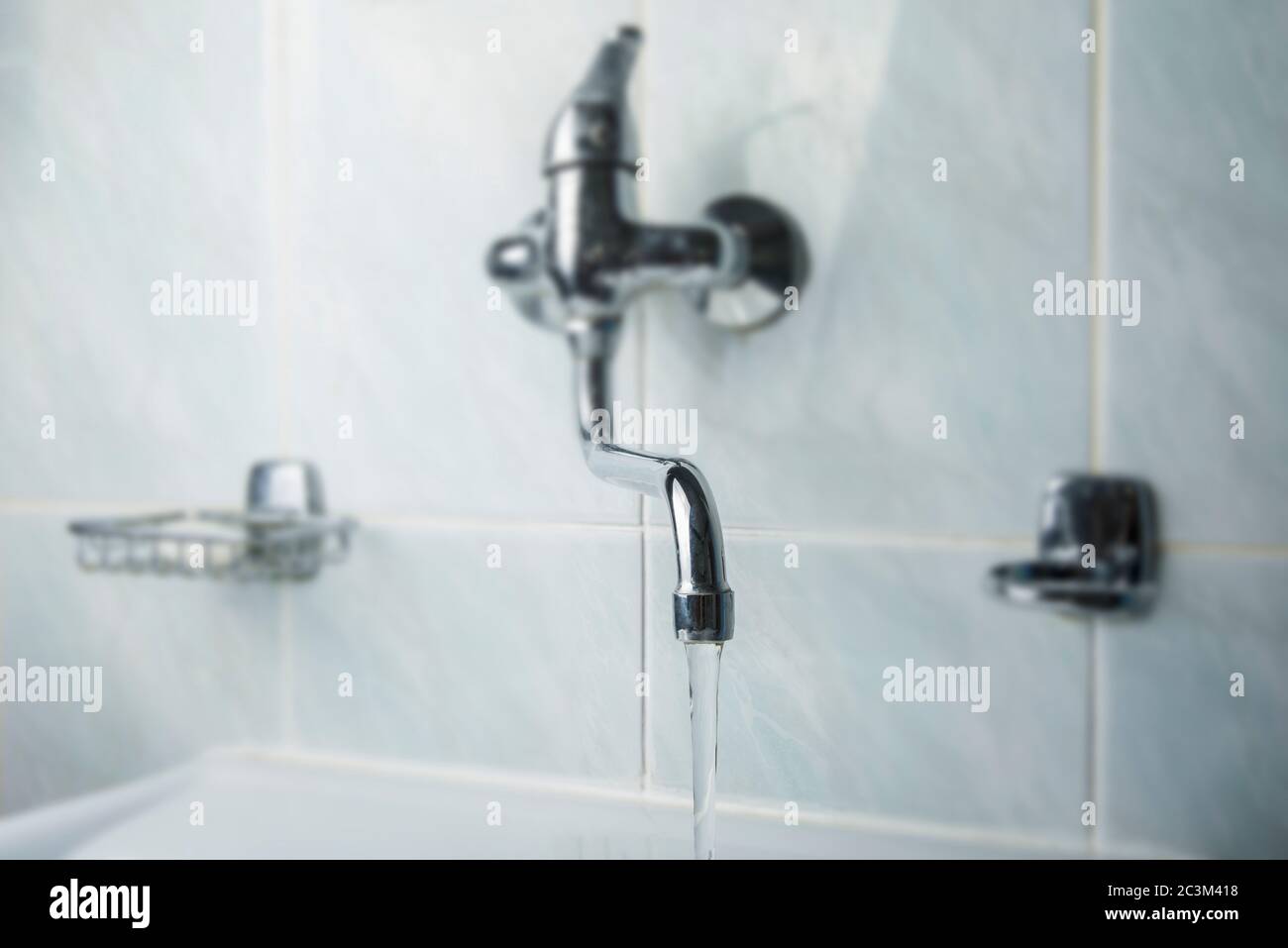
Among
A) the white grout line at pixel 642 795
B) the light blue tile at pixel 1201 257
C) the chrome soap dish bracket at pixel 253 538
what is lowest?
the white grout line at pixel 642 795

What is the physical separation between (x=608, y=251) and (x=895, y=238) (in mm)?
159

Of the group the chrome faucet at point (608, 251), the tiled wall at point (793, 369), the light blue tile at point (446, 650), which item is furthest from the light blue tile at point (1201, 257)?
the light blue tile at point (446, 650)

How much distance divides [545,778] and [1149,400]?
357 millimetres

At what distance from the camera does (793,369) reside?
53cm

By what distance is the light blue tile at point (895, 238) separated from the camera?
50cm

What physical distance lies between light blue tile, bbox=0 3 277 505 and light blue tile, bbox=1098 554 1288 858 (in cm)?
55

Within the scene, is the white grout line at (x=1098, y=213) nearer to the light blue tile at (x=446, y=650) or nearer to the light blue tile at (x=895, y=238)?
the light blue tile at (x=895, y=238)

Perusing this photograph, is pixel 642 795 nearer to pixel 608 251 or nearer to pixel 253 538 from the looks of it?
pixel 608 251

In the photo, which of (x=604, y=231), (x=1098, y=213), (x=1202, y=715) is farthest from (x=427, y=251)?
(x=1202, y=715)

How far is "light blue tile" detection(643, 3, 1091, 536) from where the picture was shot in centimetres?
50

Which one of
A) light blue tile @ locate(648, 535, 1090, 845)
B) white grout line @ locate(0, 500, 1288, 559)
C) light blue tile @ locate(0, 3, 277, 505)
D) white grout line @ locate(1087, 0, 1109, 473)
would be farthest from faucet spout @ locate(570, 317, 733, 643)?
light blue tile @ locate(0, 3, 277, 505)

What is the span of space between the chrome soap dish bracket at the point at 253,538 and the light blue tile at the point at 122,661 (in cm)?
4
